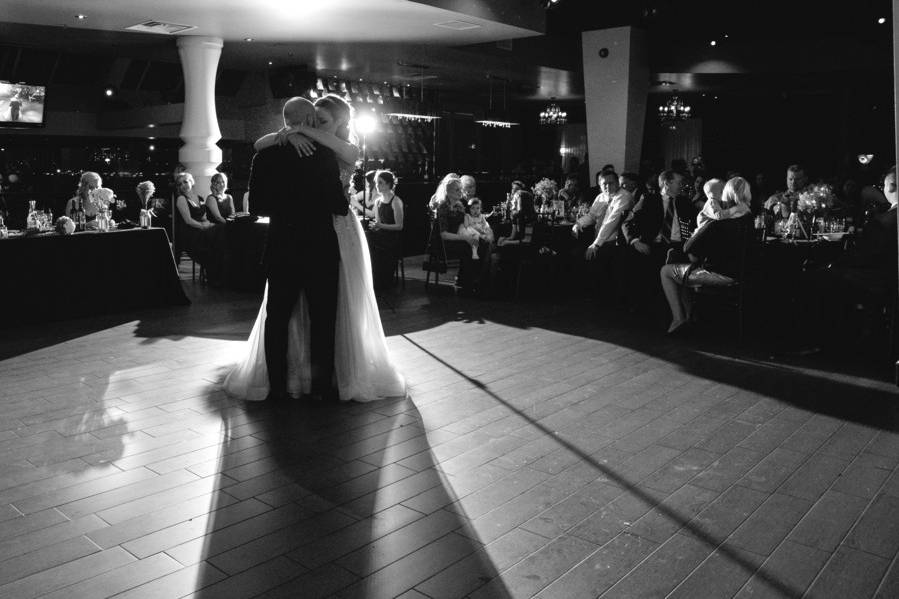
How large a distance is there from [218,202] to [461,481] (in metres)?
6.84

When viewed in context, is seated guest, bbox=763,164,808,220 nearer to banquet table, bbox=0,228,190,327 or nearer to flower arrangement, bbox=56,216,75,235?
banquet table, bbox=0,228,190,327

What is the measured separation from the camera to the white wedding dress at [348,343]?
14.4 feet

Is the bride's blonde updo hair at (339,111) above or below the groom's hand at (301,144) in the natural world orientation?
above

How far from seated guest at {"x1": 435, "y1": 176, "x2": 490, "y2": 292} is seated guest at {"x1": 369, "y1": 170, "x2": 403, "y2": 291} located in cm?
47

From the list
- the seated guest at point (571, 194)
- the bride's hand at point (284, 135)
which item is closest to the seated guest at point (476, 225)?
the seated guest at point (571, 194)

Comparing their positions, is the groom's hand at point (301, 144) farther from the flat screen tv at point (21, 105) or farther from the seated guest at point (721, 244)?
the flat screen tv at point (21, 105)

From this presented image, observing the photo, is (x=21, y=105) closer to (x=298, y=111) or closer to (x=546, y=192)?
(x=546, y=192)

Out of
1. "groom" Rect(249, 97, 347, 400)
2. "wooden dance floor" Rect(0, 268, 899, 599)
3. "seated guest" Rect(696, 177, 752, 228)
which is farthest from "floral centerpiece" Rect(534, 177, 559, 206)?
"groom" Rect(249, 97, 347, 400)

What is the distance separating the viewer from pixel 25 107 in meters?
13.0

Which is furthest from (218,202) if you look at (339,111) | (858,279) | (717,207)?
(858,279)

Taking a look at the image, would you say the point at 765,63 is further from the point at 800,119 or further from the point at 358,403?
the point at 358,403

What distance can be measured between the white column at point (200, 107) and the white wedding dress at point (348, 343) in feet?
20.9

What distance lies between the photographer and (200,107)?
33.2 feet

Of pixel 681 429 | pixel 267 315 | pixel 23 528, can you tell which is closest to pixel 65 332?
pixel 267 315
